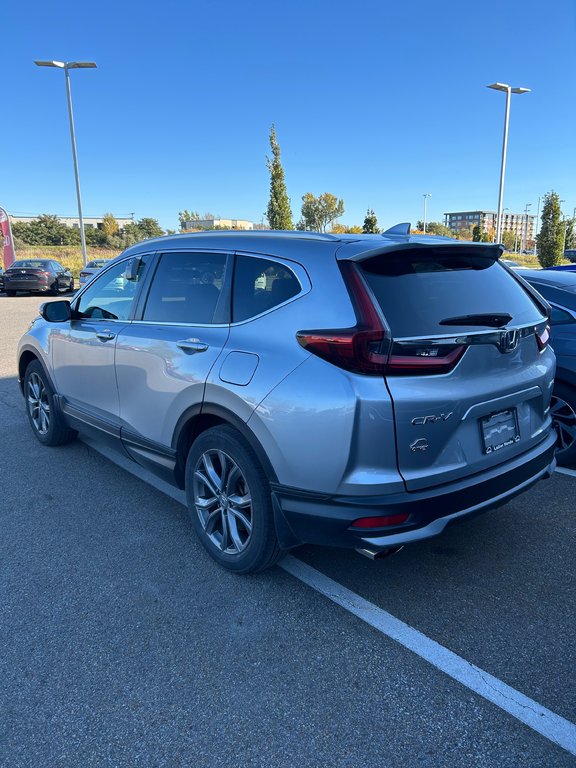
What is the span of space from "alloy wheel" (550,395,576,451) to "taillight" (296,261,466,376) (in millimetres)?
2348

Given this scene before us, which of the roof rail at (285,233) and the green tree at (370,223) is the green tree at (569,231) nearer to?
the green tree at (370,223)

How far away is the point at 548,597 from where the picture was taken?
2.74 m

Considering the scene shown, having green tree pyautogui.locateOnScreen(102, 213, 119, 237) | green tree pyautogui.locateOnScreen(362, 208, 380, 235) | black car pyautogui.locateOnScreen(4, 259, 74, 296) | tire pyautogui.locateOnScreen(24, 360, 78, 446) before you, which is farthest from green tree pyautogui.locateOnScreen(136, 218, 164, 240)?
tire pyautogui.locateOnScreen(24, 360, 78, 446)

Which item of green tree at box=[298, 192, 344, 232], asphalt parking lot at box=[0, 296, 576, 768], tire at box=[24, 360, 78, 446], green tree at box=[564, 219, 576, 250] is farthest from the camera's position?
green tree at box=[298, 192, 344, 232]

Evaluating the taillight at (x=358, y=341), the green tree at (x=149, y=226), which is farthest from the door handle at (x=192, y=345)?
the green tree at (x=149, y=226)

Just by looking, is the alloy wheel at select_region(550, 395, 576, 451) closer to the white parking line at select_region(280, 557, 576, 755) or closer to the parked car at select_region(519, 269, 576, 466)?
the parked car at select_region(519, 269, 576, 466)

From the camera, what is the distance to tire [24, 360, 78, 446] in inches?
188

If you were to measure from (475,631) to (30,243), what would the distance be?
84.9 m

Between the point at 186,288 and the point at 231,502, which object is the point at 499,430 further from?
the point at 186,288

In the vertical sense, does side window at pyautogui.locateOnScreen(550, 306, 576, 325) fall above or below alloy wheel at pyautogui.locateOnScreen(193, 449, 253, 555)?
above

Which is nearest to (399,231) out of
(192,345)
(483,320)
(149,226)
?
(483,320)

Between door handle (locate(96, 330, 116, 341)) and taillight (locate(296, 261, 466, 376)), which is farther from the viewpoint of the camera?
door handle (locate(96, 330, 116, 341))

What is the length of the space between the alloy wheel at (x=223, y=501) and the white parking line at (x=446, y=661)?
1.14 ft

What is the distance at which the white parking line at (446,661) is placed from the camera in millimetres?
1990
